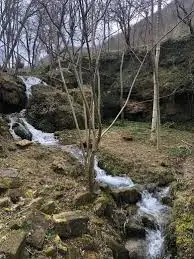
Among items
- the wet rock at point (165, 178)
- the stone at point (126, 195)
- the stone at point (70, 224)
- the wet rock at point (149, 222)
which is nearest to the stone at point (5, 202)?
the stone at point (70, 224)

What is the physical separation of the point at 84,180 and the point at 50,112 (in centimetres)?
709

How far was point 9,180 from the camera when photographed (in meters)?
8.38

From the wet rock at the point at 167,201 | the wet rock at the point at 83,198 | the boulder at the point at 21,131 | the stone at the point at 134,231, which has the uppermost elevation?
the boulder at the point at 21,131

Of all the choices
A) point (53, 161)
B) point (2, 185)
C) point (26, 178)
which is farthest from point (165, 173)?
point (2, 185)

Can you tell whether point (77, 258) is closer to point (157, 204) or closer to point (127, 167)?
point (157, 204)

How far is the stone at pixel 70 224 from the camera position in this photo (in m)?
6.86

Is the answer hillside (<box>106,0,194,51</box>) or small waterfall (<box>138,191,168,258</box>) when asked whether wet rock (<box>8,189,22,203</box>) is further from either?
hillside (<box>106,0,194,51</box>)

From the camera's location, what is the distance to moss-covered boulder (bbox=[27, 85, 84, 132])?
1622 cm

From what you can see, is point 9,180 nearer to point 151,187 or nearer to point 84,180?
point 84,180

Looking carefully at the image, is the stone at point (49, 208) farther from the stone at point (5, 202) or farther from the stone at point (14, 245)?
the stone at point (14, 245)

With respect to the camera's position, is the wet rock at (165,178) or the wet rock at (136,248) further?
the wet rock at (165,178)

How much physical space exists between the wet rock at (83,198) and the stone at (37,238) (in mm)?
1814

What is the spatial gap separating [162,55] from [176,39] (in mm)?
1289

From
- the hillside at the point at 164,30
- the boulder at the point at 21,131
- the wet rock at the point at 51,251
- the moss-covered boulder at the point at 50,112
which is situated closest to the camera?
the wet rock at the point at 51,251
